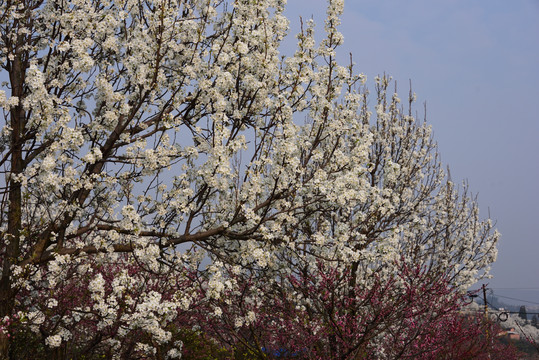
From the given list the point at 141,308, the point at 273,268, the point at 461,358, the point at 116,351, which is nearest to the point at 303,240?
the point at 273,268

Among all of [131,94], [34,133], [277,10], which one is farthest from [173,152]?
[277,10]

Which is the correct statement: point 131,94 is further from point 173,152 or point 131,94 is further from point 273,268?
point 273,268

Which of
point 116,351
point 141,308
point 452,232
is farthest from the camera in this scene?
point 452,232

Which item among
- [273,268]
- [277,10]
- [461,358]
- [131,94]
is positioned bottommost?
[461,358]

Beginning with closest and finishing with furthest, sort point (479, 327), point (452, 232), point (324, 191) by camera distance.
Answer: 1. point (324, 191)
2. point (479, 327)
3. point (452, 232)

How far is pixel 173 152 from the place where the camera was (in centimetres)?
772

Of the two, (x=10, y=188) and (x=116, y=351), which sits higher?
(x=10, y=188)

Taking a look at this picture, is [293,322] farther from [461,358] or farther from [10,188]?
[10,188]

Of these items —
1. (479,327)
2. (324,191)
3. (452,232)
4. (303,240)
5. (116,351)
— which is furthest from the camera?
(452,232)

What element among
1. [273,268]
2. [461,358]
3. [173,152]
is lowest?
[461,358]

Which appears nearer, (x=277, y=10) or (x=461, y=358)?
(x=277, y=10)

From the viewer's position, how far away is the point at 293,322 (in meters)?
8.79

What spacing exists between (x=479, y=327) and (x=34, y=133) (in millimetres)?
9509

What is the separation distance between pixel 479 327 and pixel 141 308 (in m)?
7.49
